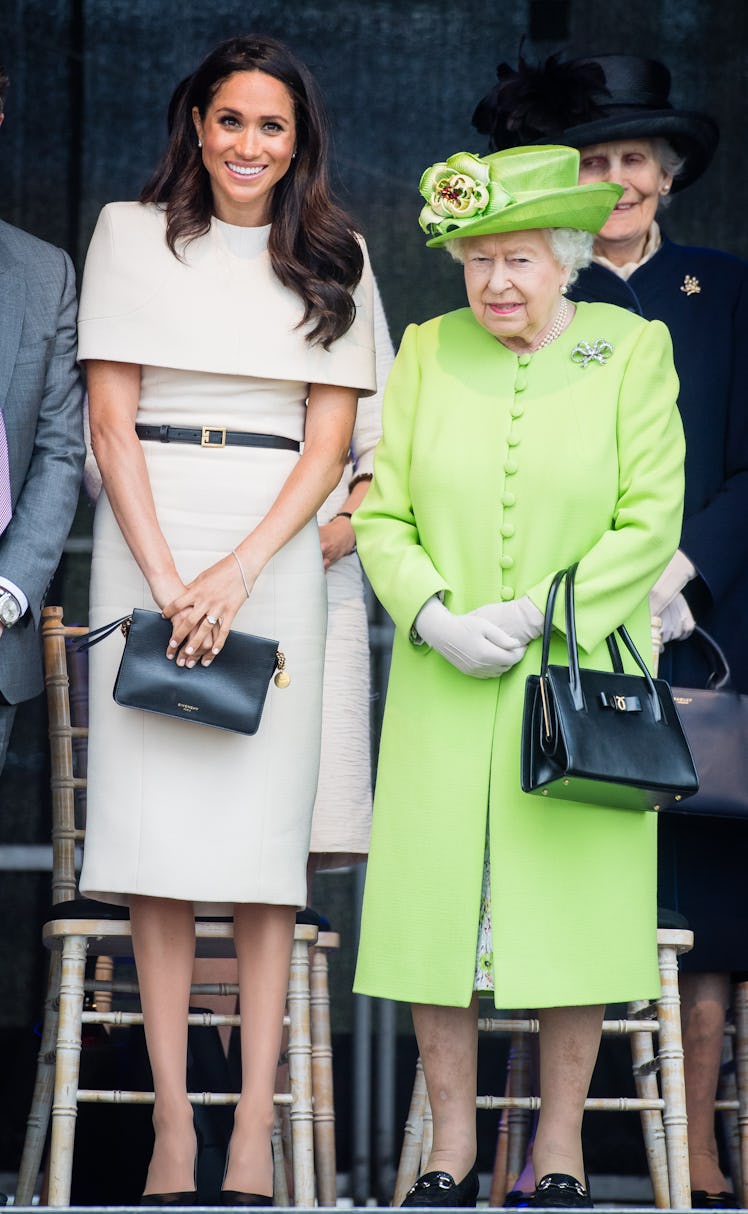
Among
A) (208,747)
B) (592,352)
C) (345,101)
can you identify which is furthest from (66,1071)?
(345,101)

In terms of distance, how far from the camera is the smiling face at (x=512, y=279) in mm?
3307

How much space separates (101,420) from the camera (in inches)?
135

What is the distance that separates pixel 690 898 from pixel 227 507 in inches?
50.9

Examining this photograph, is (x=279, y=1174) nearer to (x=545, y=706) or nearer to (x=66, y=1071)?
(x=66, y=1071)

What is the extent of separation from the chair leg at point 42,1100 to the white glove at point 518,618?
1.18 m

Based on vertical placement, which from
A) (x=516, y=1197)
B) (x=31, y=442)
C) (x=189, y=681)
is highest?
(x=31, y=442)

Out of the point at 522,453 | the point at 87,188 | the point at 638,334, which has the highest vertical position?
the point at 87,188

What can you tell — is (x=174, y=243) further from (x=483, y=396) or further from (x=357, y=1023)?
(x=357, y=1023)

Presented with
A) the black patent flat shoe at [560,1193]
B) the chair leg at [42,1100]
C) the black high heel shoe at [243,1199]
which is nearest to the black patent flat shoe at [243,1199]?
the black high heel shoe at [243,1199]

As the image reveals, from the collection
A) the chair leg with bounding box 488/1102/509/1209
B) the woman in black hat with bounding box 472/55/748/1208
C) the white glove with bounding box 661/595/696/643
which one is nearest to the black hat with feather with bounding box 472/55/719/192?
the woman in black hat with bounding box 472/55/748/1208

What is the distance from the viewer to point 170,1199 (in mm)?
3158

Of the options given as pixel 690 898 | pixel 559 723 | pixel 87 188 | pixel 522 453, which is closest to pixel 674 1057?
pixel 690 898

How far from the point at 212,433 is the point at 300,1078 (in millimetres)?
1144

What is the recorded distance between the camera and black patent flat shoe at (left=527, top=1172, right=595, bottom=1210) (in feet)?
9.96
